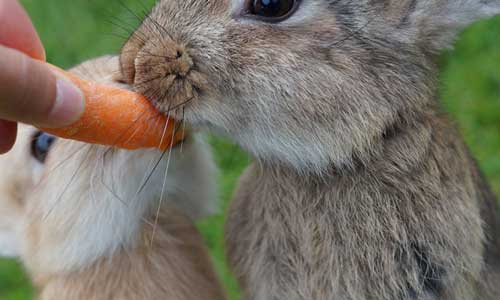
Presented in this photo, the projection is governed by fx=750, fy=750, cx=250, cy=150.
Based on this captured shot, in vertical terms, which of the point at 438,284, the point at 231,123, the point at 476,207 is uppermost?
the point at 231,123

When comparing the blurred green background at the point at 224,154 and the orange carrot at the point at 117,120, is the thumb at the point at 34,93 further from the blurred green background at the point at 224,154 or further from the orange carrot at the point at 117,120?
the blurred green background at the point at 224,154

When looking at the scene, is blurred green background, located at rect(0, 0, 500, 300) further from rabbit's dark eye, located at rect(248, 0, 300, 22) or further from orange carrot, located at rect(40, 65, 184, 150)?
rabbit's dark eye, located at rect(248, 0, 300, 22)

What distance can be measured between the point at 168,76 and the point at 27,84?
46 centimetres

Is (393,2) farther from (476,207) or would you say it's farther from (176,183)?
(176,183)

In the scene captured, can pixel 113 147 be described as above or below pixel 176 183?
above

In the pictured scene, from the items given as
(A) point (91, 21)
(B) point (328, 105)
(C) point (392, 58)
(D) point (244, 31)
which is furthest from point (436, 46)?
(A) point (91, 21)

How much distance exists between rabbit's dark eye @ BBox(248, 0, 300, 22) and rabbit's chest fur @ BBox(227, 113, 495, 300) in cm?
48

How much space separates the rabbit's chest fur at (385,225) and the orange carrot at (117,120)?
0.39 metres

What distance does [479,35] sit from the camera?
5.46 metres

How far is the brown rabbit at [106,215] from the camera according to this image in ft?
7.86

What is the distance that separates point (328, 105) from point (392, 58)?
0.24 meters

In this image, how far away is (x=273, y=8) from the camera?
2076mm

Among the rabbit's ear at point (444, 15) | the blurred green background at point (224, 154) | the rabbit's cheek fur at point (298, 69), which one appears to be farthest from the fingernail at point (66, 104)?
the blurred green background at point (224, 154)

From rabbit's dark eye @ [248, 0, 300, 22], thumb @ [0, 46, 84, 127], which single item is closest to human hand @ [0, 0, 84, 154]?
thumb @ [0, 46, 84, 127]
